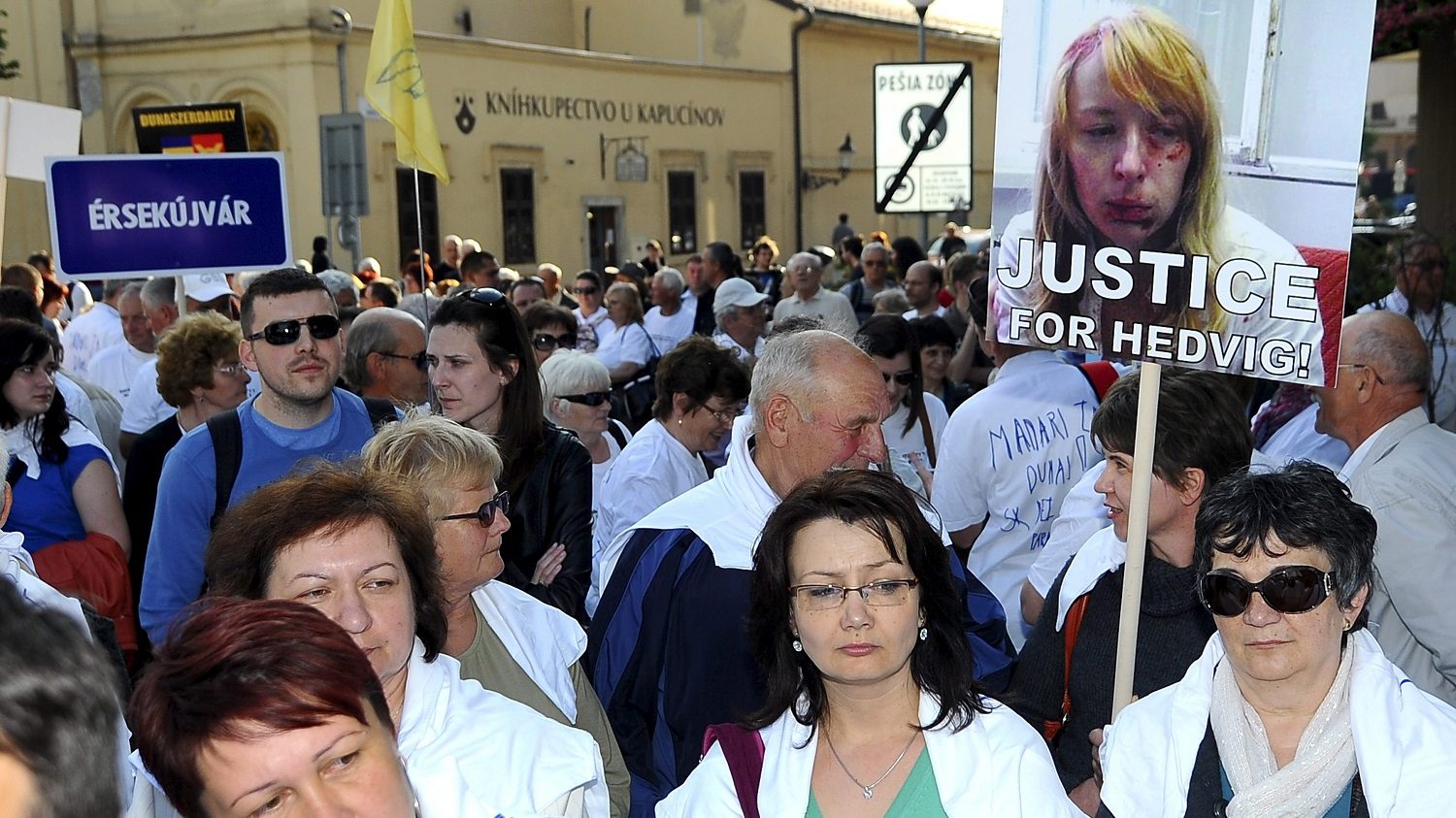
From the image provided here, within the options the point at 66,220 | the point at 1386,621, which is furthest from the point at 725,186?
the point at 1386,621

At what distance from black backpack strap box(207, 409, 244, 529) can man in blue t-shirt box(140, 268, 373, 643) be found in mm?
11

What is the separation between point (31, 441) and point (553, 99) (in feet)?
76.5

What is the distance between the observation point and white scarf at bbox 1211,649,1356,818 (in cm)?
268

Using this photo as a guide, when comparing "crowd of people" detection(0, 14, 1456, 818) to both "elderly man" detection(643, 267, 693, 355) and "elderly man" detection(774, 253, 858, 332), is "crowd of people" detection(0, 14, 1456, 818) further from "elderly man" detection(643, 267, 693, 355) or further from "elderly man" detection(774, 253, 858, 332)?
"elderly man" detection(643, 267, 693, 355)

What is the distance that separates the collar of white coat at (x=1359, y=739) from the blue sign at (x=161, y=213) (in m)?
5.23

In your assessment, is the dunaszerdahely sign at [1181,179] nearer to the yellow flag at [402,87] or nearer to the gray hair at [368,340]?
the gray hair at [368,340]

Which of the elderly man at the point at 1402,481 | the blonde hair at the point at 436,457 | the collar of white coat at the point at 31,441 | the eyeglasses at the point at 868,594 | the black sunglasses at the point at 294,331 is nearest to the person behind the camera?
the eyeglasses at the point at 868,594

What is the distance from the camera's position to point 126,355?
9.07m

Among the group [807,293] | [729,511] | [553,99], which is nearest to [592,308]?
[807,293]

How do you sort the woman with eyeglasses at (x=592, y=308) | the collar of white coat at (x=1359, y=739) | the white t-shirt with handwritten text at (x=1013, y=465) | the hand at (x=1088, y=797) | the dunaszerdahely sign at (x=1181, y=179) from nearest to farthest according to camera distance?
the collar of white coat at (x=1359, y=739) → the dunaszerdahely sign at (x=1181, y=179) → the hand at (x=1088, y=797) → the white t-shirt with handwritten text at (x=1013, y=465) → the woman with eyeglasses at (x=592, y=308)

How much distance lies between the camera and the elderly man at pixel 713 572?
139 inches

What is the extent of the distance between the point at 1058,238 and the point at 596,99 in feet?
85.4

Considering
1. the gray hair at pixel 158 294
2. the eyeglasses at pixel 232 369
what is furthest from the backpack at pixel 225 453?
the gray hair at pixel 158 294

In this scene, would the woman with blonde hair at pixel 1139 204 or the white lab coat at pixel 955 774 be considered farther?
the woman with blonde hair at pixel 1139 204
